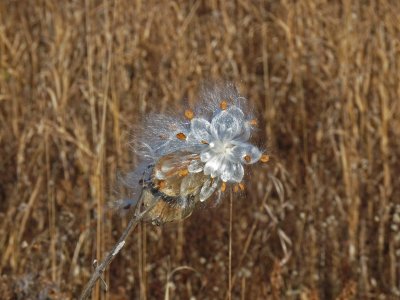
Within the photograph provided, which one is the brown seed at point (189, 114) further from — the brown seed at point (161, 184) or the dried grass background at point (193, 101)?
the dried grass background at point (193, 101)

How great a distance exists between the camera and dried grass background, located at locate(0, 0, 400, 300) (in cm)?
285

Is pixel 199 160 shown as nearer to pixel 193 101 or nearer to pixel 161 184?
pixel 161 184

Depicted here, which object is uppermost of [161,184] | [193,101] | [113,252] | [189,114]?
[193,101]

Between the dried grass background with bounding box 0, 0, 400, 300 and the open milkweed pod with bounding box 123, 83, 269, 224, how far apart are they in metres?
0.99

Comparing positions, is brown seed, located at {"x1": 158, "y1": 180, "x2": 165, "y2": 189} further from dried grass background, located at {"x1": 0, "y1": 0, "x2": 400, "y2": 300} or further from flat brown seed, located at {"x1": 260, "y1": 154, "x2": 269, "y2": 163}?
dried grass background, located at {"x1": 0, "y1": 0, "x2": 400, "y2": 300}

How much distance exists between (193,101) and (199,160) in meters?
2.31

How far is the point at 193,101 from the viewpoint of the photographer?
3488mm

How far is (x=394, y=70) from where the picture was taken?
3.75 m

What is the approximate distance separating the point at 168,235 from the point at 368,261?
Result: 771 millimetres

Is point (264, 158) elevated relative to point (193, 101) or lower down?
lower down

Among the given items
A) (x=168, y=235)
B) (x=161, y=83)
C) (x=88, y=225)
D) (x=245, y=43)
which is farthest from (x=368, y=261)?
(x=245, y=43)

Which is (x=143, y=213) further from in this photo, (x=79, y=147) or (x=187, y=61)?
(x=187, y=61)

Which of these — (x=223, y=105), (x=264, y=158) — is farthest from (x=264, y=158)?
(x=223, y=105)

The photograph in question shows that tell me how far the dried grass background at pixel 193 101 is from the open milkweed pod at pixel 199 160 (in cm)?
99
